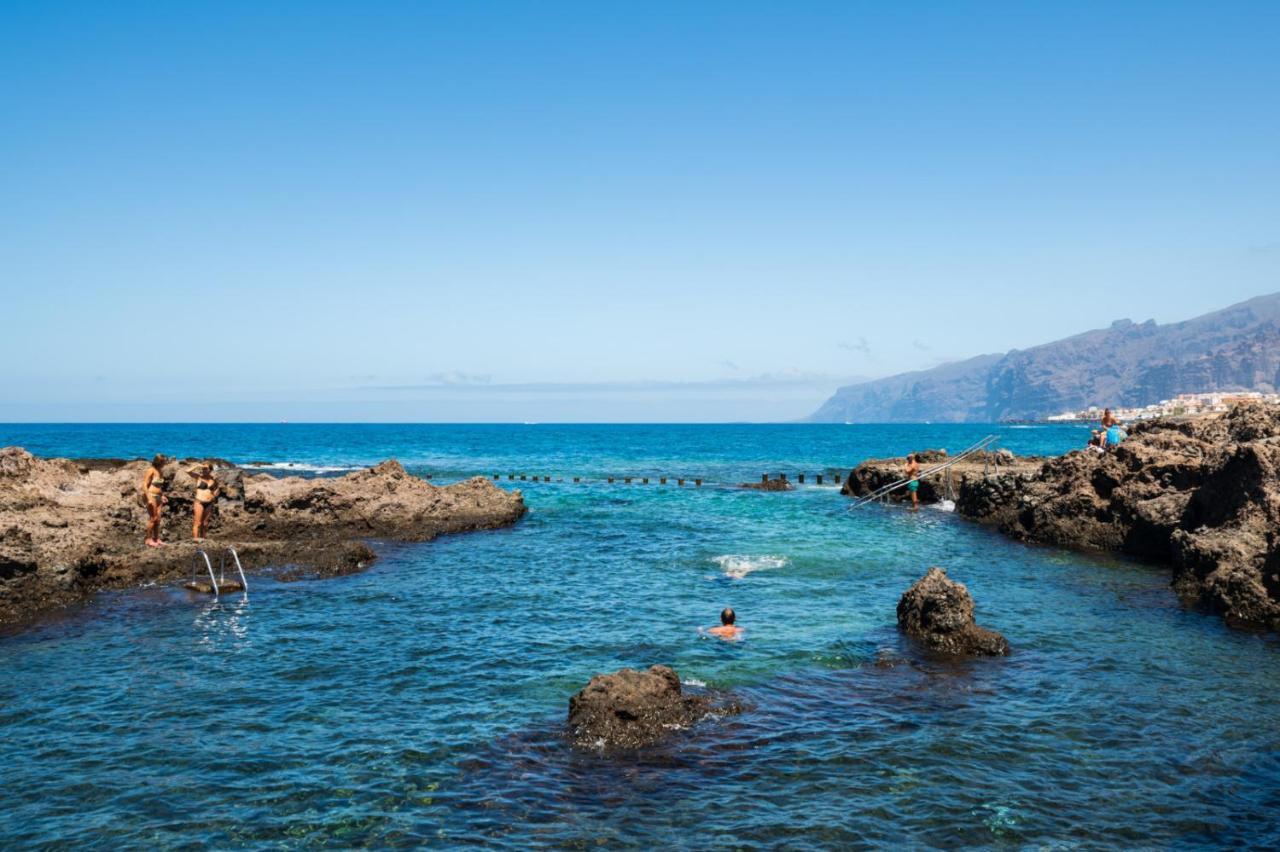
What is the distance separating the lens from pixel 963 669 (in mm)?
17359

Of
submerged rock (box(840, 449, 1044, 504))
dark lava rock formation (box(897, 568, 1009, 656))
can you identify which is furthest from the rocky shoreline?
dark lava rock formation (box(897, 568, 1009, 656))

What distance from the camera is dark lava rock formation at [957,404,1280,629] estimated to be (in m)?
21.3

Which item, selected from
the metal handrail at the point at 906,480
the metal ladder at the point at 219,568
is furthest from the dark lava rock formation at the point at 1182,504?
the metal ladder at the point at 219,568

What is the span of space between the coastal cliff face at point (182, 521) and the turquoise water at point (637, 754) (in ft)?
5.46

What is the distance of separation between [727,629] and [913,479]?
2969cm

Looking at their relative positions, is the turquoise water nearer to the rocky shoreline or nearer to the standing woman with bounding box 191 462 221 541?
the rocky shoreline

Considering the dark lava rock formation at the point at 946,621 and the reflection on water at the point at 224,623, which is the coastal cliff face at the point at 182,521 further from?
the dark lava rock formation at the point at 946,621

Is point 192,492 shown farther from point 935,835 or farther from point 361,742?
point 935,835

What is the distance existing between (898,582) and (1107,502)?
474 inches

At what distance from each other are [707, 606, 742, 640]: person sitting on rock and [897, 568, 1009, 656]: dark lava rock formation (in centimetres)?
435

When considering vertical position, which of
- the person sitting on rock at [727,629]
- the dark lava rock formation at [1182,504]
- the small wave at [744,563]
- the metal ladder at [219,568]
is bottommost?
the small wave at [744,563]

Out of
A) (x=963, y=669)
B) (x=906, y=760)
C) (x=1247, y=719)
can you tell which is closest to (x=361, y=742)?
(x=906, y=760)

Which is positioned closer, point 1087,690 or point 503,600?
point 1087,690

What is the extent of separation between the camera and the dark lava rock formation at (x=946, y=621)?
18500 mm
